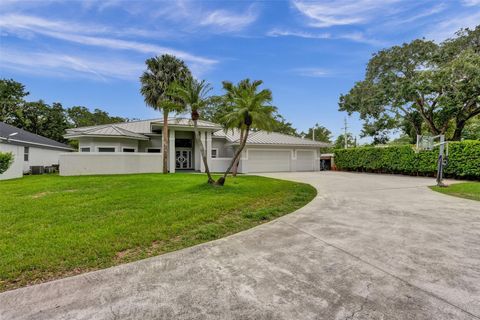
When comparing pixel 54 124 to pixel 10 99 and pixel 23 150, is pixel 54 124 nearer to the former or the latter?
pixel 10 99

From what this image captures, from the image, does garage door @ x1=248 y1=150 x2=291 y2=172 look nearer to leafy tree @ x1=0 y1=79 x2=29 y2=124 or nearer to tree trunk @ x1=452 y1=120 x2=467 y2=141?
tree trunk @ x1=452 y1=120 x2=467 y2=141

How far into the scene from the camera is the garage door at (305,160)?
24156mm

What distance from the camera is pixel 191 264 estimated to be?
3471 mm

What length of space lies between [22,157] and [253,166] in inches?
730

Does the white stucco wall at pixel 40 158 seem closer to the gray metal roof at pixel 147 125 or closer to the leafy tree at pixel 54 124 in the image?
the gray metal roof at pixel 147 125

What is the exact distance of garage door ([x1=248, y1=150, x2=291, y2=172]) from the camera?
72.3ft

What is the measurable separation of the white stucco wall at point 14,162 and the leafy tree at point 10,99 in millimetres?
17924

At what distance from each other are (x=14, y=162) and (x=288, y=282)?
2105 cm

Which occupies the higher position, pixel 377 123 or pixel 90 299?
pixel 377 123

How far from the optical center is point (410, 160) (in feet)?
59.1

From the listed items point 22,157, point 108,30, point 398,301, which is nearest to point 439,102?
point 398,301

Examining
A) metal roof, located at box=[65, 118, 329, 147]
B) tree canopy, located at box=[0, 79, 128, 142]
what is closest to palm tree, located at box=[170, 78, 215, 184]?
metal roof, located at box=[65, 118, 329, 147]

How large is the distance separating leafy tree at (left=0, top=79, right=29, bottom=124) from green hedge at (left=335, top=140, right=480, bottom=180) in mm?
40584

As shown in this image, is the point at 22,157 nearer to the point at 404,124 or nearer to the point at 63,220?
the point at 63,220
